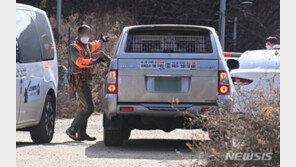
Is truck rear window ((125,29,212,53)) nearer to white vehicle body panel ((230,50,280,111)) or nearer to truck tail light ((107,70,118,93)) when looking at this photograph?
truck tail light ((107,70,118,93))

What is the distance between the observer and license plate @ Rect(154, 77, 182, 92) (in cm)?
1135

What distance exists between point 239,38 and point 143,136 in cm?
3571

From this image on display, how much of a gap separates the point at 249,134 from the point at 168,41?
4.30 m

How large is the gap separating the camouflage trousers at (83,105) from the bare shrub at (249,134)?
16.2 ft

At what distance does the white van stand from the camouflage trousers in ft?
1.30

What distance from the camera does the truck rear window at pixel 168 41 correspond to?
461 inches

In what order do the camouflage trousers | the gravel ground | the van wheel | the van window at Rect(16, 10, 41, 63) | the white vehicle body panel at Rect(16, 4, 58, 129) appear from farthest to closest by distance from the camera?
the camouflage trousers
the van wheel
the van window at Rect(16, 10, 41, 63)
the white vehicle body panel at Rect(16, 4, 58, 129)
the gravel ground

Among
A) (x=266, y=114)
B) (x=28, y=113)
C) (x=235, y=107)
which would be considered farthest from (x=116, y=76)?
(x=266, y=114)

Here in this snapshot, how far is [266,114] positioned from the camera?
773 centimetres

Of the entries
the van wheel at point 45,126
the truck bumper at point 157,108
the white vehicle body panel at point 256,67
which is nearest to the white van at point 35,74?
the van wheel at point 45,126

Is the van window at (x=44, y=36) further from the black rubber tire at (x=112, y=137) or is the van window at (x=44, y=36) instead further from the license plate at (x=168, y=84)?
the license plate at (x=168, y=84)

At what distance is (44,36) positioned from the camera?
497 inches

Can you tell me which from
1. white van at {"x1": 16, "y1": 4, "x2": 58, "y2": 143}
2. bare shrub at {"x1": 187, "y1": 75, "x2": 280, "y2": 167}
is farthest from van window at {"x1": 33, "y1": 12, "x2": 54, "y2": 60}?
bare shrub at {"x1": 187, "y1": 75, "x2": 280, "y2": 167}

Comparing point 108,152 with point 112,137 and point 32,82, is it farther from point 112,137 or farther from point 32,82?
point 32,82
